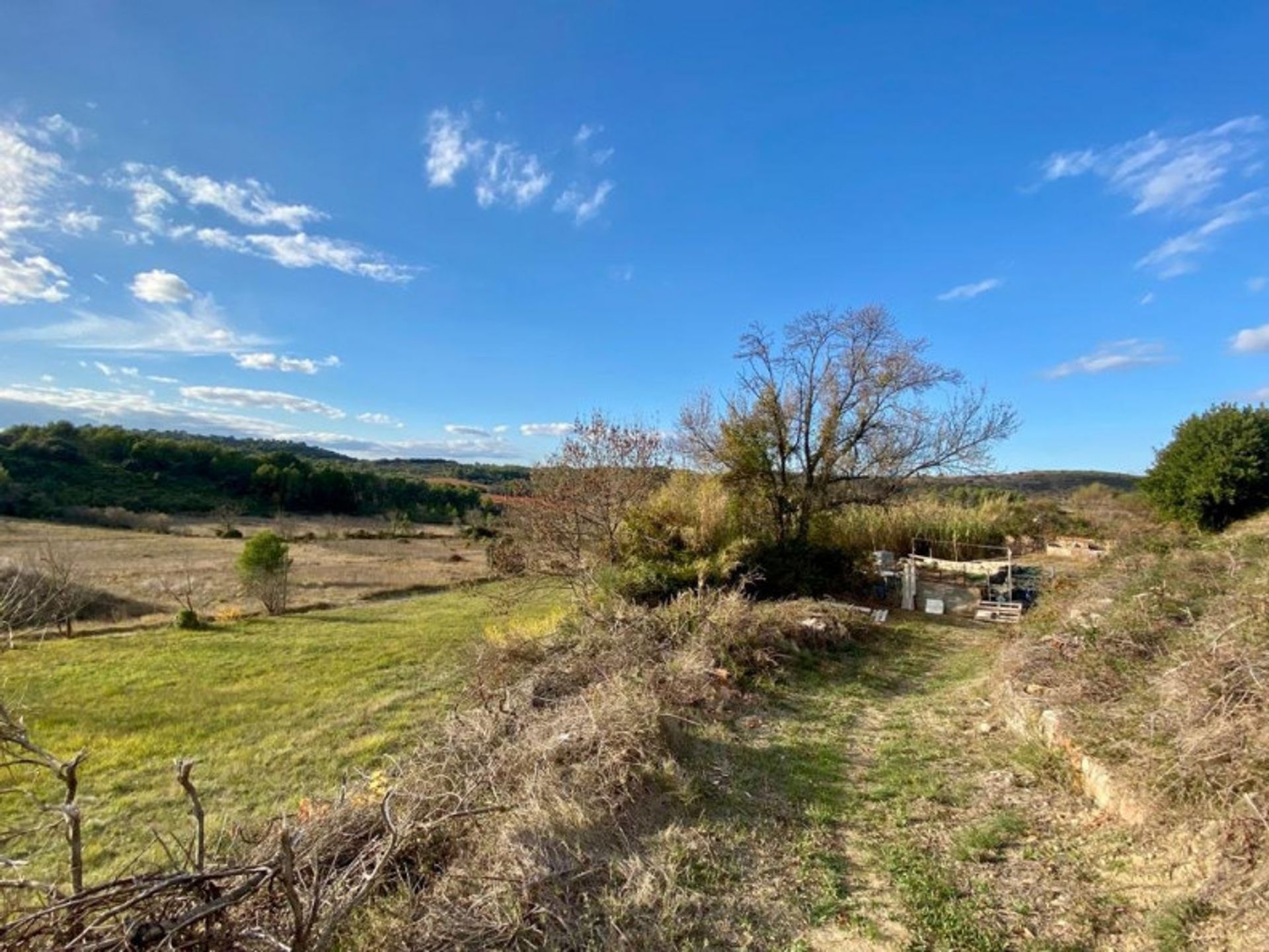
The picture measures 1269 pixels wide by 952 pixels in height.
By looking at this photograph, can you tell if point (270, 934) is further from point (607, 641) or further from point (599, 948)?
point (607, 641)

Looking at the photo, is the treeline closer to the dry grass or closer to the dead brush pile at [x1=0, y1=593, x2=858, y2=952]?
the dry grass

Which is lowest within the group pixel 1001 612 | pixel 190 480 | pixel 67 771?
pixel 1001 612

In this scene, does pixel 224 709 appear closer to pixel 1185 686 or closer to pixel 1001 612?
pixel 1185 686

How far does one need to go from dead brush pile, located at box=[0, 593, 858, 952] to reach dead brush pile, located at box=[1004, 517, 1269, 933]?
2037 mm

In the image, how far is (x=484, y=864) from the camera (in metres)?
2.84

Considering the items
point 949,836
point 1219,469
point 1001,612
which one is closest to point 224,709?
point 949,836

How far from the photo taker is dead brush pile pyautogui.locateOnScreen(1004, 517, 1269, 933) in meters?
2.48

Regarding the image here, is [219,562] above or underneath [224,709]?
underneath

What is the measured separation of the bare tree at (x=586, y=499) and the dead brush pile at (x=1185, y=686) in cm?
610

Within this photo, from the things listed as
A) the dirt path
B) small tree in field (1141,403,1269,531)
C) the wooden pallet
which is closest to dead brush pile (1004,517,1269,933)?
the dirt path

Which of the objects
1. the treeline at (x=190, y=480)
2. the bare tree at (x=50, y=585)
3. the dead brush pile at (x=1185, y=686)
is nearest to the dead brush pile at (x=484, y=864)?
the dead brush pile at (x=1185, y=686)

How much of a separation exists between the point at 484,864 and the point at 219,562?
30893 millimetres

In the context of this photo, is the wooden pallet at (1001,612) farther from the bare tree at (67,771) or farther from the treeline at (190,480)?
the treeline at (190,480)

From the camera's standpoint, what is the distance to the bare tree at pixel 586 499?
1013 cm
